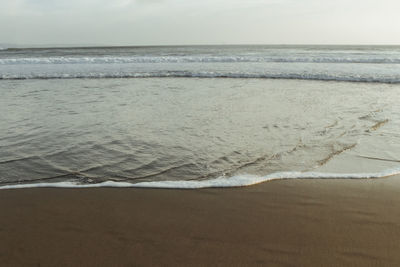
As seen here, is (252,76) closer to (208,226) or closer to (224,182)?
(224,182)

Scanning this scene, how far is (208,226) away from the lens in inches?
105

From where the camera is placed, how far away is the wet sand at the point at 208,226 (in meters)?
2.28

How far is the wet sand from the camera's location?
89.6 inches

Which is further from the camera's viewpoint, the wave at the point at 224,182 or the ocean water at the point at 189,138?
the ocean water at the point at 189,138

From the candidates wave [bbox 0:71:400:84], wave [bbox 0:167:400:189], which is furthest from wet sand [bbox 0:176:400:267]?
wave [bbox 0:71:400:84]

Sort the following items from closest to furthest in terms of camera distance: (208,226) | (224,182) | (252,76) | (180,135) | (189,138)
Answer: (208,226), (224,182), (189,138), (180,135), (252,76)

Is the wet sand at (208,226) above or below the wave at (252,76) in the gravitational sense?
below

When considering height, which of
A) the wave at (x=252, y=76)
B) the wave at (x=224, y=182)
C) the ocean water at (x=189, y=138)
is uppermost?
the wave at (x=252, y=76)

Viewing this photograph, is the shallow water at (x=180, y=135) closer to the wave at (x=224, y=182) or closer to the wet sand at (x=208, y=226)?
the wave at (x=224, y=182)

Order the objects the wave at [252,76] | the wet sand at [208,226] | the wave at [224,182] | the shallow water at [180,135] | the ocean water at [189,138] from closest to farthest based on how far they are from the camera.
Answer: the wet sand at [208,226]
the wave at [224,182]
the ocean water at [189,138]
the shallow water at [180,135]
the wave at [252,76]

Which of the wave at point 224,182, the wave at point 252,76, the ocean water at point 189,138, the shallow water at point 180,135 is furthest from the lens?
the wave at point 252,76

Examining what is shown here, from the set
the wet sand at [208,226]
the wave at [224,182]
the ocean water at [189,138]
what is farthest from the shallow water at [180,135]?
the wet sand at [208,226]

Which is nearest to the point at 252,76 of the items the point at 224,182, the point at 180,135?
the point at 180,135

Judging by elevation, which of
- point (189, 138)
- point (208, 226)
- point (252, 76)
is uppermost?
point (252, 76)
